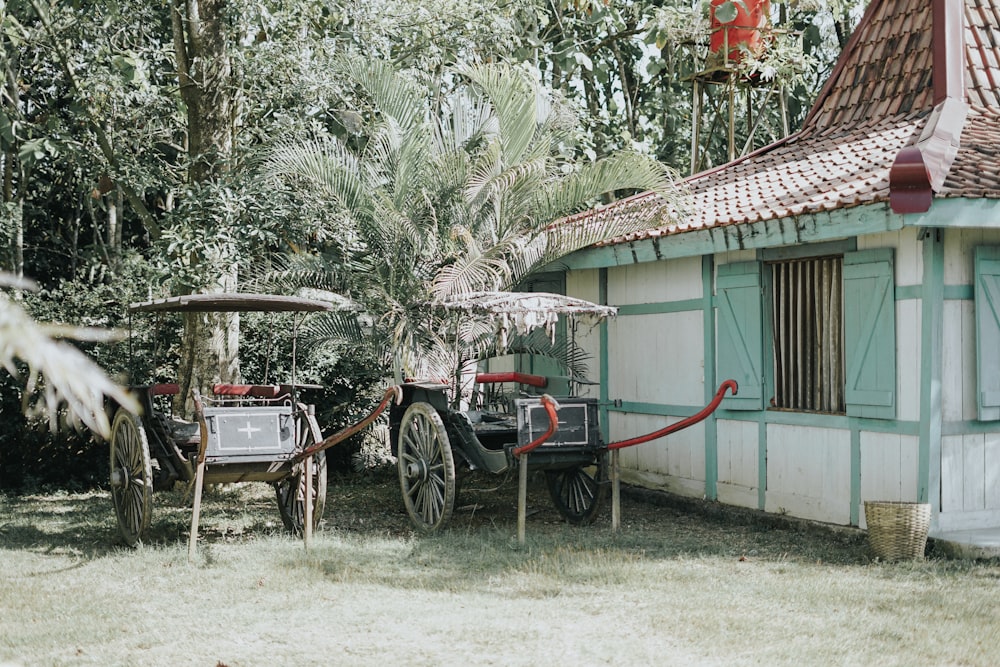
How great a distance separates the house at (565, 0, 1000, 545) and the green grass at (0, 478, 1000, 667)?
773 millimetres

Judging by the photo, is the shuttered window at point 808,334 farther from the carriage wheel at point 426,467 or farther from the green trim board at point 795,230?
the carriage wheel at point 426,467

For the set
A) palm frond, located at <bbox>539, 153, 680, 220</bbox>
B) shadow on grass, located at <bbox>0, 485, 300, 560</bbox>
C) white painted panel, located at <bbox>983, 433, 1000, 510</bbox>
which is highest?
palm frond, located at <bbox>539, 153, 680, 220</bbox>

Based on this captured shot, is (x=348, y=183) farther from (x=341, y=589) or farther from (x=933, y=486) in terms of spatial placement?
(x=933, y=486)

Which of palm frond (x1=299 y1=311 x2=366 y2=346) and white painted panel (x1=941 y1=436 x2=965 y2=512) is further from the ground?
palm frond (x1=299 y1=311 x2=366 y2=346)

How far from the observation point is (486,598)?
6395 mm

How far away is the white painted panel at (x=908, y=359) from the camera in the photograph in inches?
308

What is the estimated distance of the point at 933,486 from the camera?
7688 mm

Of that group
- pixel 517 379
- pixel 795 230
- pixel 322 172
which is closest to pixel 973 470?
pixel 795 230

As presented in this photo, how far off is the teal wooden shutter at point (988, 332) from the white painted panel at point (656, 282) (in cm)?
265

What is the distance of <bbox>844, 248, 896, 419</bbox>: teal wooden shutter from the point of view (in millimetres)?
7988

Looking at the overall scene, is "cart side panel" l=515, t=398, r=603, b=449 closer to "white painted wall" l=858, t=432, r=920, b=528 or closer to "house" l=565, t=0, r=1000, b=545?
"house" l=565, t=0, r=1000, b=545

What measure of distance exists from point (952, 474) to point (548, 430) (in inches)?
117

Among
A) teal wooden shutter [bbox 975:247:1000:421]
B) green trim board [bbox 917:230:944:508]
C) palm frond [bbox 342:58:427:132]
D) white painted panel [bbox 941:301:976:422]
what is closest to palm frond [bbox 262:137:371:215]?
palm frond [bbox 342:58:427:132]

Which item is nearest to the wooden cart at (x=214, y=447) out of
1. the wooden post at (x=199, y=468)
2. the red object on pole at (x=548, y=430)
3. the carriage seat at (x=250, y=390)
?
the wooden post at (x=199, y=468)
